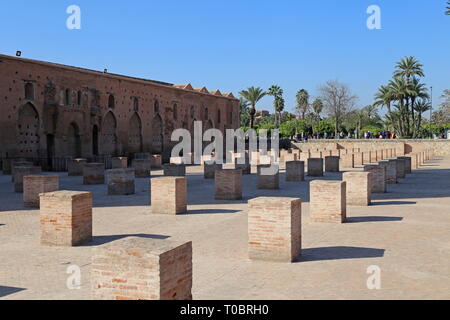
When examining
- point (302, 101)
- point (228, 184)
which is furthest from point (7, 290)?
point (302, 101)

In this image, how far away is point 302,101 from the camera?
77.4 m

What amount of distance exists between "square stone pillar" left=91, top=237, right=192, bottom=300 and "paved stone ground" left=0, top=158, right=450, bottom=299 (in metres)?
1.02

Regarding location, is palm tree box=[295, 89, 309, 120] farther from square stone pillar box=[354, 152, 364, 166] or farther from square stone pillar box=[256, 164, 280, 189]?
square stone pillar box=[256, 164, 280, 189]

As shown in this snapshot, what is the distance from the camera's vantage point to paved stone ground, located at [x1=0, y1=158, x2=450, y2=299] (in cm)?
547

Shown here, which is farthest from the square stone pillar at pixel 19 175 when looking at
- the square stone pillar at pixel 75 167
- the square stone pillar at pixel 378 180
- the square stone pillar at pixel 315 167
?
the square stone pillar at pixel 315 167

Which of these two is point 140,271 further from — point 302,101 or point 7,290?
point 302,101

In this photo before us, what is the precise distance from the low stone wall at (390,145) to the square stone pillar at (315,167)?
839 inches

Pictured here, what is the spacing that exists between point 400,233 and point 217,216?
Answer: 3838 mm

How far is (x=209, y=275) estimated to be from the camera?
19.9ft

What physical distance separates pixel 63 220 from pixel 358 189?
711 cm

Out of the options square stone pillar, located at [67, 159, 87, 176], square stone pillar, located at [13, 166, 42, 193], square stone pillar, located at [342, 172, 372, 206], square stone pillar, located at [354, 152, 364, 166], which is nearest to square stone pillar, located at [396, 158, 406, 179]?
square stone pillar, located at [354, 152, 364, 166]

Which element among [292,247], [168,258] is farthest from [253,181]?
[168,258]

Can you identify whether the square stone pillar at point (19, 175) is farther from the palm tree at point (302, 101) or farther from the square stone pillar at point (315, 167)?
the palm tree at point (302, 101)
